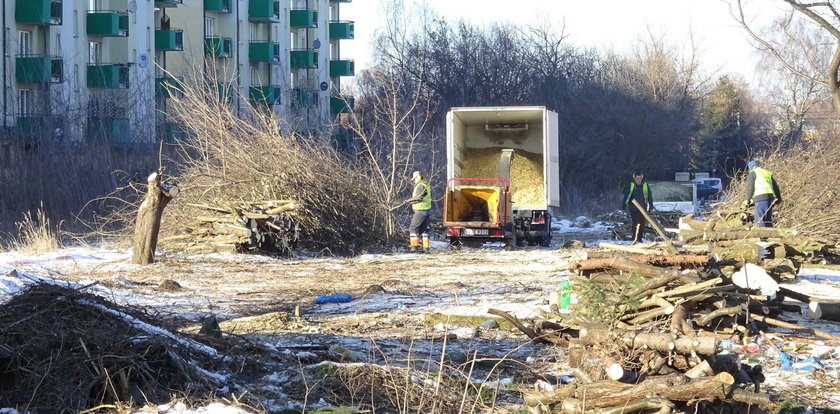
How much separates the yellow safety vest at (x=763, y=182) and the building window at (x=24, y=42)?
26647 millimetres

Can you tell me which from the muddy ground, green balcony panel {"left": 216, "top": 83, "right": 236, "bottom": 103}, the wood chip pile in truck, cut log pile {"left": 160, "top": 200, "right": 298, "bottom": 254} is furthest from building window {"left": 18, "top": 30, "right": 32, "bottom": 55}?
cut log pile {"left": 160, "top": 200, "right": 298, "bottom": 254}

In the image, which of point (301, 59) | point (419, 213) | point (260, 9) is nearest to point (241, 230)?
point (419, 213)

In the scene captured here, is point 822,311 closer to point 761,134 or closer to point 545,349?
point 545,349

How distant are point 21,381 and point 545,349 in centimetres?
443

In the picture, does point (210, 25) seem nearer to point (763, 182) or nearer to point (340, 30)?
point (340, 30)

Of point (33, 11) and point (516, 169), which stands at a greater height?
point (33, 11)

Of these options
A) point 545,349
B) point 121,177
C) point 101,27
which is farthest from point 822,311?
point 101,27

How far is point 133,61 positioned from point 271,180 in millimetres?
23456

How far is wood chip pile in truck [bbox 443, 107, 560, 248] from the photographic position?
73.3ft

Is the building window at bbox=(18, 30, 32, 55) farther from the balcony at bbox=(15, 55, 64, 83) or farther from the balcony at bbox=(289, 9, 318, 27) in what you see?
the balcony at bbox=(289, 9, 318, 27)

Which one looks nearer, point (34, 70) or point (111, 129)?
point (111, 129)

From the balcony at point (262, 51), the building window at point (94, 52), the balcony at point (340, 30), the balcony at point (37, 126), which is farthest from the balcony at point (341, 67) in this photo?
the balcony at point (37, 126)

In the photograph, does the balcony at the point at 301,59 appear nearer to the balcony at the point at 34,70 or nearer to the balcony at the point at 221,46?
the balcony at the point at 221,46

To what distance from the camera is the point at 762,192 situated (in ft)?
59.4
